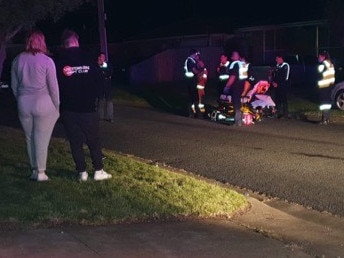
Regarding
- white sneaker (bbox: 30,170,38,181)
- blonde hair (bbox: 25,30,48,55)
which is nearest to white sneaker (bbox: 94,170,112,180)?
white sneaker (bbox: 30,170,38,181)

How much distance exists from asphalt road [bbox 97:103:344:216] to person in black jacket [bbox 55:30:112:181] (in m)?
2.50

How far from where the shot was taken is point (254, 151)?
12.0 metres

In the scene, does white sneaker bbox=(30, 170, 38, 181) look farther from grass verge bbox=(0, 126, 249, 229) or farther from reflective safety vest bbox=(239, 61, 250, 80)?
reflective safety vest bbox=(239, 61, 250, 80)

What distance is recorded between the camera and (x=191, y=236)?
20.7 feet

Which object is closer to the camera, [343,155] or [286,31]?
[343,155]

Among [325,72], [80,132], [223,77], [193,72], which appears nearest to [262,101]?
[223,77]

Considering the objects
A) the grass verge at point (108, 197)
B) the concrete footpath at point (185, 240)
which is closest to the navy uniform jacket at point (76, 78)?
the grass verge at point (108, 197)

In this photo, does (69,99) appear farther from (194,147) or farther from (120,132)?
(120,132)

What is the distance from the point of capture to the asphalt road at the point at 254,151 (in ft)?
30.2

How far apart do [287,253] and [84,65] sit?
12.0 feet

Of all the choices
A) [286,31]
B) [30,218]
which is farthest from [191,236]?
[286,31]

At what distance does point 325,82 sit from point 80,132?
30.2 feet

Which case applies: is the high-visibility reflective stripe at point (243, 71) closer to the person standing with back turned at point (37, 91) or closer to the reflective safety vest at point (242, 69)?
the reflective safety vest at point (242, 69)

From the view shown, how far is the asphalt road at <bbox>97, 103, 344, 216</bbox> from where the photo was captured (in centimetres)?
922
